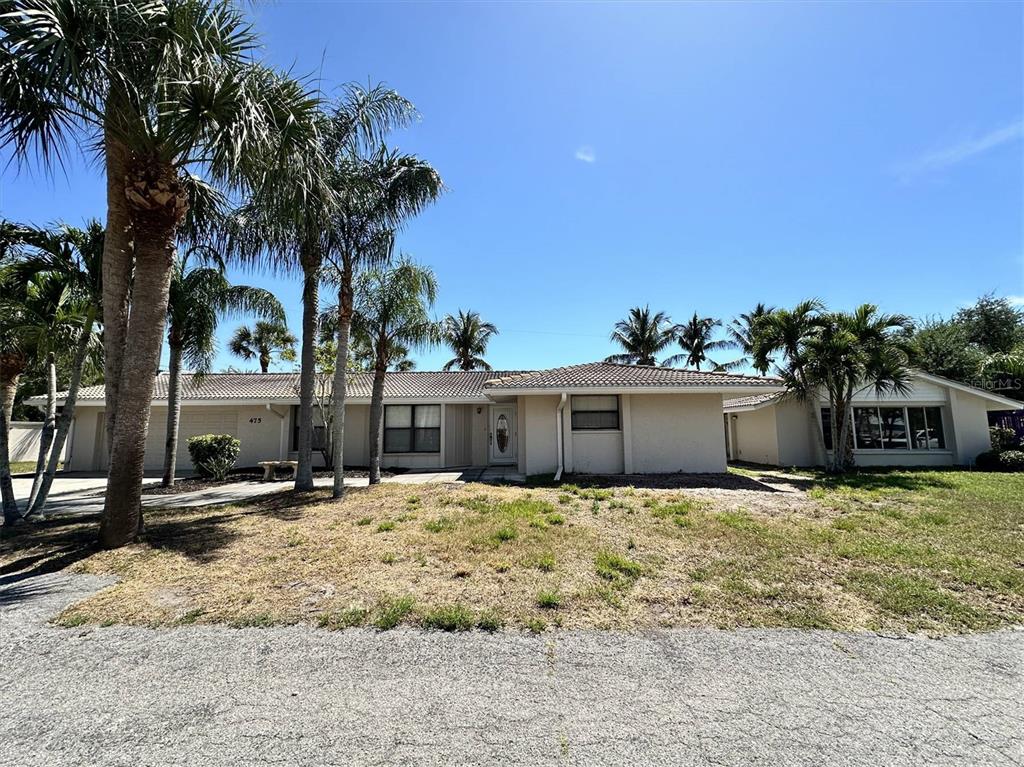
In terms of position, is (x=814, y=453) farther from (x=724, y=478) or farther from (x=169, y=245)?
(x=169, y=245)

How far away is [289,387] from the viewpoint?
17.9m

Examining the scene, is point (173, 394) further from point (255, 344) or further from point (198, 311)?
point (255, 344)

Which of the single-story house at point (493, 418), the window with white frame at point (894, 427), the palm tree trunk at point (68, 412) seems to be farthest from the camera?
the window with white frame at point (894, 427)

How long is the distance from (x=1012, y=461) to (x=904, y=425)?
9.26 ft

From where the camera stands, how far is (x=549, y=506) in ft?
28.1

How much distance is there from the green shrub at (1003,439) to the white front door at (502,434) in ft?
52.4

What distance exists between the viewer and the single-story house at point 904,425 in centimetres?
1636

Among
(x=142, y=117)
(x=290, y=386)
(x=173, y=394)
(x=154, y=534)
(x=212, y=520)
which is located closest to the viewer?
(x=142, y=117)

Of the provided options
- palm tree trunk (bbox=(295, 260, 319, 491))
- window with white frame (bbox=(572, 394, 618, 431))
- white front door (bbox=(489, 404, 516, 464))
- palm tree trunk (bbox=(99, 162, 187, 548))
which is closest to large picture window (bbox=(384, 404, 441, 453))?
white front door (bbox=(489, 404, 516, 464))

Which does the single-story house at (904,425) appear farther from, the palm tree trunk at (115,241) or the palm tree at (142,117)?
A: the palm tree trunk at (115,241)

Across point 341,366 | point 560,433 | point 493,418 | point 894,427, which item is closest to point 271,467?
point 341,366

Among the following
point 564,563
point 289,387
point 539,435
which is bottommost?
point 564,563

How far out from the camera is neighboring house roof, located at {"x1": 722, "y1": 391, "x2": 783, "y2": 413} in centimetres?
1642

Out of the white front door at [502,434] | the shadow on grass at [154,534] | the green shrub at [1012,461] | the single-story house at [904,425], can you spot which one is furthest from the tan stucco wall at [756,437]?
the shadow on grass at [154,534]
